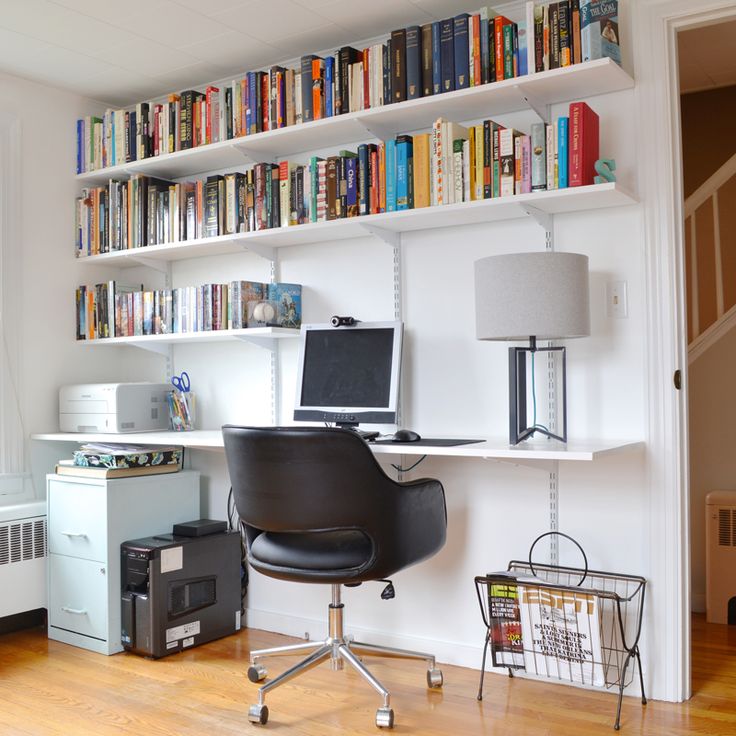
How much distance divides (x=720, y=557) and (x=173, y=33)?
3.11 meters

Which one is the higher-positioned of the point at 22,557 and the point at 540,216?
the point at 540,216

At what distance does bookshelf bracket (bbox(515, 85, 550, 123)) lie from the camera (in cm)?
276

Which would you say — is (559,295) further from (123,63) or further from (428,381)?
(123,63)

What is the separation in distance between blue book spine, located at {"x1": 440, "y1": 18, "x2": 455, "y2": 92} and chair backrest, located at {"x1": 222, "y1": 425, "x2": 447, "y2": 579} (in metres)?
1.29

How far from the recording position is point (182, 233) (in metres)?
3.59

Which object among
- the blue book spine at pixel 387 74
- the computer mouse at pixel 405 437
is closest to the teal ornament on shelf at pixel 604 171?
the blue book spine at pixel 387 74

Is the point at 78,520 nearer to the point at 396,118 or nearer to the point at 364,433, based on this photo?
the point at 364,433

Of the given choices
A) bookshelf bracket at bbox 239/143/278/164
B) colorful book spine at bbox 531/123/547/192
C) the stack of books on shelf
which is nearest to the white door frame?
colorful book spine at bbox 531/123/547/192

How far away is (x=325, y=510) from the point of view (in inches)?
95.3

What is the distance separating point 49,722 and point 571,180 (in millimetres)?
2313

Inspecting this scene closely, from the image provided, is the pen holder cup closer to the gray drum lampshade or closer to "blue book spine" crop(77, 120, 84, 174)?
"blue book spine" crop(77, 120, 84, 174)

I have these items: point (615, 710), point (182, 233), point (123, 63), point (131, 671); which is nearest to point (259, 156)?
point (182, 233)

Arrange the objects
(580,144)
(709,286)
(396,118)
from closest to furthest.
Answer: (580,144) < (396,118) < (709,286)

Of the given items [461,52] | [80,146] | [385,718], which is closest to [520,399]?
[385,718]
